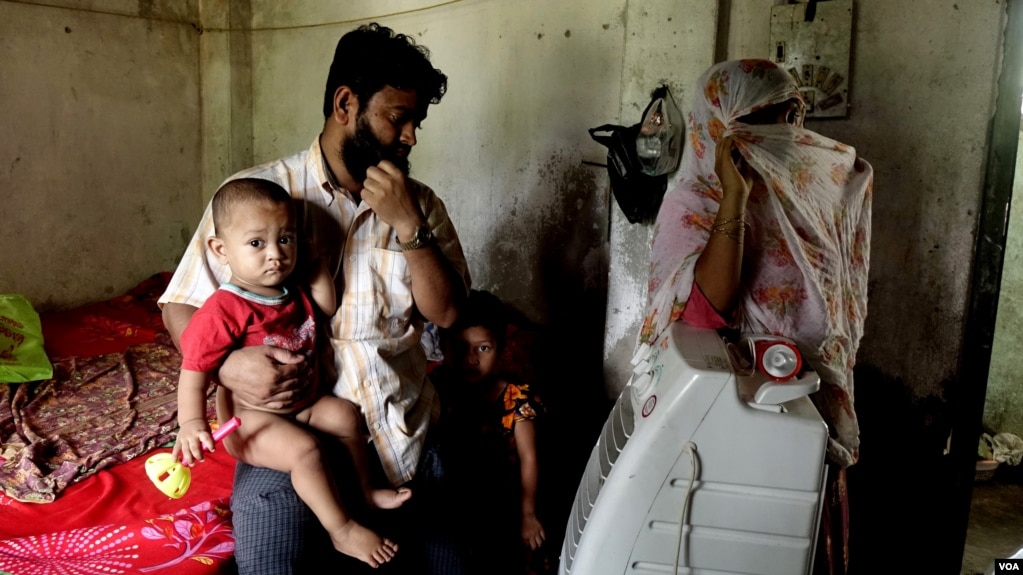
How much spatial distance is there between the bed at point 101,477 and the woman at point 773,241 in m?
1.40

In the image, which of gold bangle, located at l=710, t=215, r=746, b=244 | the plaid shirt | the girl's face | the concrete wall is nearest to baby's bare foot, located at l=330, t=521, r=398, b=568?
the plaid shirt

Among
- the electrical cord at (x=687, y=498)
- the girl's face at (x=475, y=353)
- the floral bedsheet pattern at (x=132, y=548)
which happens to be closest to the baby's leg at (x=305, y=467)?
the floral bedsheet pattern at (x=132, y=548)

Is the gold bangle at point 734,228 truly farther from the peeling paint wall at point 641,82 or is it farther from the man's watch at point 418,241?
the peeling paint wall at point 641,82

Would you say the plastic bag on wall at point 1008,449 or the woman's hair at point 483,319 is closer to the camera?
the woman's hair at point 483,319

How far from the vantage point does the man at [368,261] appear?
159cm

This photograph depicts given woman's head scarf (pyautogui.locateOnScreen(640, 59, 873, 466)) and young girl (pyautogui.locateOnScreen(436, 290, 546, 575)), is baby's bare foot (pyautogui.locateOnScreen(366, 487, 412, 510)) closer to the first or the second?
young girl (pyautogui.locateOnScreen(436, 290, 546, 575))

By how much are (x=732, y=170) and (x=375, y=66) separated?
879 mm

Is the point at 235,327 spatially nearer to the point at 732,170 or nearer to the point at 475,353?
the point at 475,353

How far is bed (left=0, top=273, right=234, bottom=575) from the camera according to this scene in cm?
182

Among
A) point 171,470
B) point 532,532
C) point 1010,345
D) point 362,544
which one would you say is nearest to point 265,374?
point 171,470

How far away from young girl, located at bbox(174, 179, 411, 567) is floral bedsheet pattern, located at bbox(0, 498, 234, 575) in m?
0.43

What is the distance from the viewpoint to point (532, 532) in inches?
88.2

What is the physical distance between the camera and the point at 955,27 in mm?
2205

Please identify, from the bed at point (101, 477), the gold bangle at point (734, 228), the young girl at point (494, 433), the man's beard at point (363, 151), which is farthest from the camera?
the young girl at point (494, 433)
